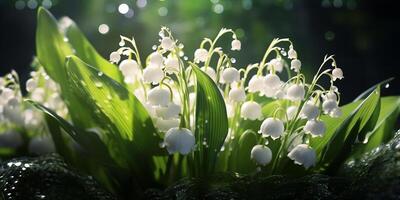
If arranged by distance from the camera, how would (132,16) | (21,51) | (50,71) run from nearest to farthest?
(50,71), (132,16), (21,51)

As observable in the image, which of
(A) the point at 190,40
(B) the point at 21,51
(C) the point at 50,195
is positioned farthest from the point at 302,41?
(C) the point at 50,195

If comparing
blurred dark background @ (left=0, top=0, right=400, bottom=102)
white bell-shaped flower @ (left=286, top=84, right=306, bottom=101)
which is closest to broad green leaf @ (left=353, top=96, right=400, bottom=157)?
white bell-shaped flower @ (left=286, top=84, right=306, bottom=101)

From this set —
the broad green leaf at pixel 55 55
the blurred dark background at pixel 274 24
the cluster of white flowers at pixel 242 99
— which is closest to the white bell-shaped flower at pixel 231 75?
the cluster of white flowers at pixel 242 99

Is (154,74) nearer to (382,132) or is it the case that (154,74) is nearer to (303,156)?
(303,156)

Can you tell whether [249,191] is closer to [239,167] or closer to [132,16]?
[239,167]

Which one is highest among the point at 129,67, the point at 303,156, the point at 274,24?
the point at 274,24

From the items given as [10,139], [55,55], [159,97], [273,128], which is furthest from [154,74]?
[10,139]
